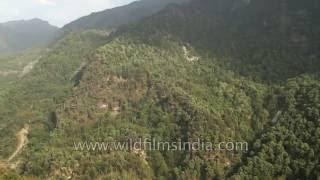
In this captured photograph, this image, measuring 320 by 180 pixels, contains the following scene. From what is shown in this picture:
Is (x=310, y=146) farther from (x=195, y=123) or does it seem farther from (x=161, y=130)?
(x=161, y=130)

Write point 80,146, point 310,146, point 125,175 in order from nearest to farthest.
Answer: point 310,146 → point 125,175 → point 80,146

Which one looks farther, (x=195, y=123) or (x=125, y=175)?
(x=195, y=123)

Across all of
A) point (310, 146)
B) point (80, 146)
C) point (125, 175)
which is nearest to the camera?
point (310, 146)

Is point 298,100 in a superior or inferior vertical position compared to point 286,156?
superior

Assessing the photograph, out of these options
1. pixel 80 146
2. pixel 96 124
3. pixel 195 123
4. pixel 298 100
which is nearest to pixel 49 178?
pixel 80 146

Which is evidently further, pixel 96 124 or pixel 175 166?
pixel 96 124

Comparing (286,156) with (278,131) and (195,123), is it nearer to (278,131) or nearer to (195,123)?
(278,131)

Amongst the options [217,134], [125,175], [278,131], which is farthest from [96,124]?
[278,131]

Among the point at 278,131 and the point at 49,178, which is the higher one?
the point at 278,131
